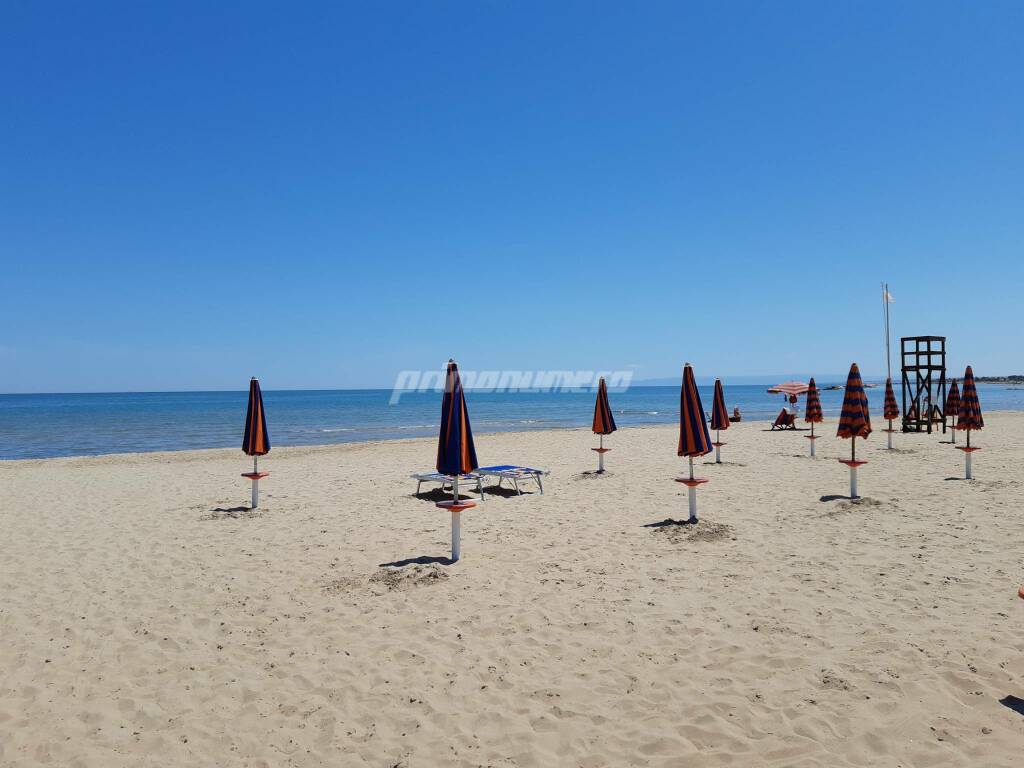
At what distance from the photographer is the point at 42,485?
14688mm

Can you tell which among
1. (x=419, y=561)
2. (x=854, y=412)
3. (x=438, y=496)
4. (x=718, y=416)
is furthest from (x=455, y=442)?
(x=718, y=416)

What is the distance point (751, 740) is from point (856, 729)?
713mm

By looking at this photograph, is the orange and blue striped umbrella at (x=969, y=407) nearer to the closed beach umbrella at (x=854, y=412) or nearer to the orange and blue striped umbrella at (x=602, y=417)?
the closed beach umbrella at (x=854, y=412)

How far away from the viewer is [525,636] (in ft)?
17.8

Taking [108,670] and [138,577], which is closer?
[108,670]

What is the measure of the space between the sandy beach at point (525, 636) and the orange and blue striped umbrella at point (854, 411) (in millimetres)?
1242

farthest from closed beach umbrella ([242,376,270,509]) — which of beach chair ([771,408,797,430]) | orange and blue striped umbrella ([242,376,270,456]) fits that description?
beach chair ([771,408,797,430])

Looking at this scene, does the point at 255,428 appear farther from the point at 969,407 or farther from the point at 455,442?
the point at 969,407

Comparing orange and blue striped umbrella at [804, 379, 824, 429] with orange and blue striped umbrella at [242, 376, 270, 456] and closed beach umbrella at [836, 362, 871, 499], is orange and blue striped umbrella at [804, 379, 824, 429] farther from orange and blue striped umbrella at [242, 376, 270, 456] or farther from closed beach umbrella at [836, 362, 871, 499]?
orange and blue striped umbrella at [242, 376, 270, 456]

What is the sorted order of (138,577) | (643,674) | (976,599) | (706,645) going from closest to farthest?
(643,674) < (706,645) < (976,599) < (138,577)

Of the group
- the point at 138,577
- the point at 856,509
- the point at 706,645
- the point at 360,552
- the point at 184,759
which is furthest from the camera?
the point at 856,509

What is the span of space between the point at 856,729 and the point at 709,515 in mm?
5963

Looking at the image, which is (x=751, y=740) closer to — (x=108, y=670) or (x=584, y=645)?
(x=584, y=645)

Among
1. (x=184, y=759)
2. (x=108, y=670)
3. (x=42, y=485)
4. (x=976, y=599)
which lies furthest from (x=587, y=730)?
(x=42, y=485)
